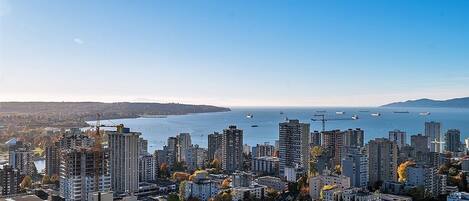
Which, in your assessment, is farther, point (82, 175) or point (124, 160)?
point (124, 160)

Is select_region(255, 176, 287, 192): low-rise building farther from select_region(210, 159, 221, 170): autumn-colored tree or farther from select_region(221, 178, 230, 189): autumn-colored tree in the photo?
select_region(210, 159, 221, 170): autumn-colored tree

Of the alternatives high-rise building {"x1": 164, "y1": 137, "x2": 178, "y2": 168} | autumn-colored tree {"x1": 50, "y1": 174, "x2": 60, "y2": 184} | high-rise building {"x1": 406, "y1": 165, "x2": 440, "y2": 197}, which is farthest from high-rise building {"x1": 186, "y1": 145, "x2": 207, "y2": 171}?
high-rise building {"x1": 406, "y1": 165, "x2": 440, "y2": 197}

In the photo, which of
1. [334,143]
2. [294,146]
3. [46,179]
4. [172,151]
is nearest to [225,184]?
[294,146]

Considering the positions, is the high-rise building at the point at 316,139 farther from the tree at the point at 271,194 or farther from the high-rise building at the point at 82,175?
the high-rise building at the point at 82,175

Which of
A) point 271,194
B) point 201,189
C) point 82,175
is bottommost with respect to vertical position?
point 271,194

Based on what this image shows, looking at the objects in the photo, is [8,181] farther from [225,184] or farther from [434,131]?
[434,131]

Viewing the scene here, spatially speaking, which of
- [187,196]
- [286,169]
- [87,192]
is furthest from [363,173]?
[87,192]

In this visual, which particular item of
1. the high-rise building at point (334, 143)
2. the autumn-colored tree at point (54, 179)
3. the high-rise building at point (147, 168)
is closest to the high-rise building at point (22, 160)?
the autumn-colored tree at point (54, 179)

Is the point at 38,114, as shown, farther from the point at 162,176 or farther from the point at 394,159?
the point at 394,159
